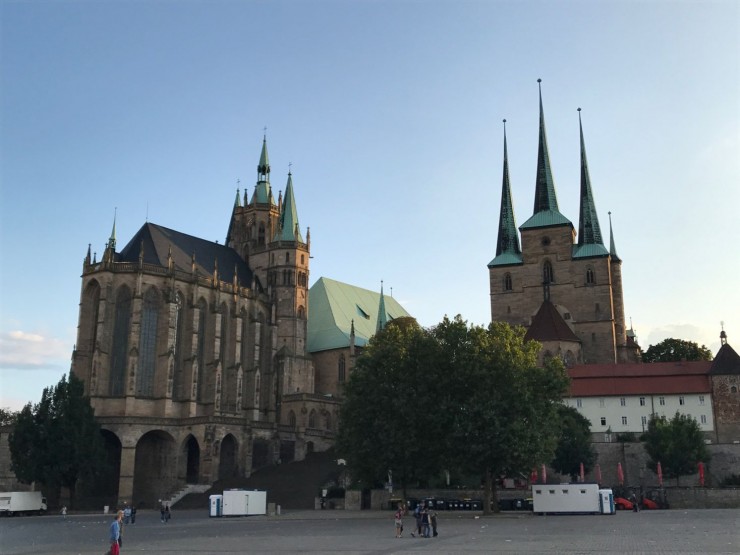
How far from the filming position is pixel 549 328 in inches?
3381

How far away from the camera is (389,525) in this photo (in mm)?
40781

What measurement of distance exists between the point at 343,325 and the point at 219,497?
4655cm

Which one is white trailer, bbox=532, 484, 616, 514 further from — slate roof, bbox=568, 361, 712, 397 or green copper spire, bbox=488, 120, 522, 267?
green copper spire, bbox=488, 120, 522, 267

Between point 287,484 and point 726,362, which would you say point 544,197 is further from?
point 287,484

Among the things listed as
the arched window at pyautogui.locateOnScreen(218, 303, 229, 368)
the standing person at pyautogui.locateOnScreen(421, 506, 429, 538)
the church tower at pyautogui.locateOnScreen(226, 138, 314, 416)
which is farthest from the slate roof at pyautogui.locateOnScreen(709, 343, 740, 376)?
the standing person at pyautogui.locateOnScreen(421, 506, 429, 538)

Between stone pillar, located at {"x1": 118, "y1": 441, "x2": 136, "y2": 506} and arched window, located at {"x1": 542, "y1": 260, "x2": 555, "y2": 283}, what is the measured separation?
50.9 m

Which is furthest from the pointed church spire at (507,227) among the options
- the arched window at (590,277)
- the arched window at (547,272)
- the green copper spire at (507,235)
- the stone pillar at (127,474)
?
the stone pillar at (127,474)

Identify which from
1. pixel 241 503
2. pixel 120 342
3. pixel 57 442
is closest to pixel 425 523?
pixel 241 503

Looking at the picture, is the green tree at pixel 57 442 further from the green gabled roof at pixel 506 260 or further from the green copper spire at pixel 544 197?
the green copper spire at pixel 544 197

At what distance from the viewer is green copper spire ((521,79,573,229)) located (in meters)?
96.1

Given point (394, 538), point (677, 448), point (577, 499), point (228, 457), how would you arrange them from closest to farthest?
point (394, 538) < point (577, 499) < point (677, 448) < point (228, 457)

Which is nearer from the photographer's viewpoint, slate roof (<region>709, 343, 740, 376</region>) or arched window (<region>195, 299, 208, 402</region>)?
slate roof (<region>709, 343, 740, 376</region>)

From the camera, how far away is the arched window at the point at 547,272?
310 feet

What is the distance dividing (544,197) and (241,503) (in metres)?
60.8
